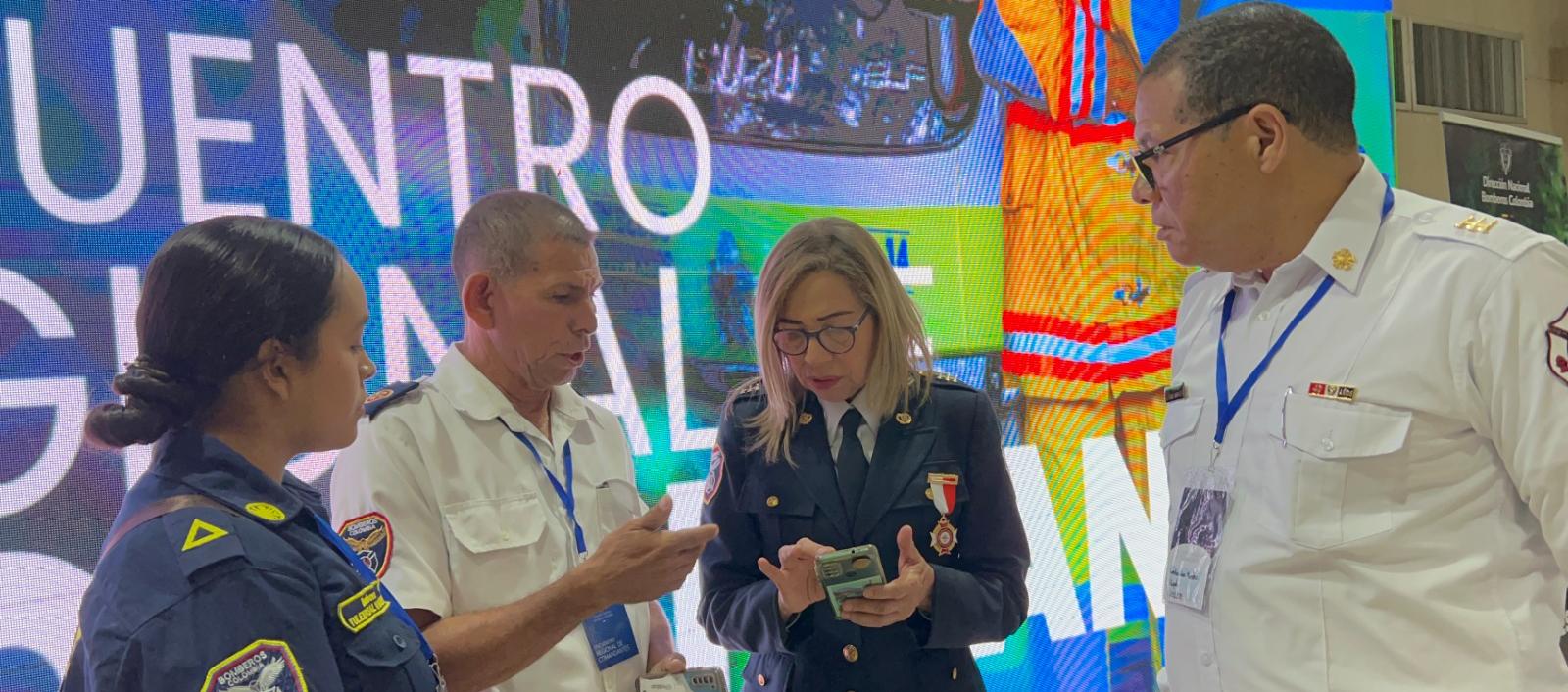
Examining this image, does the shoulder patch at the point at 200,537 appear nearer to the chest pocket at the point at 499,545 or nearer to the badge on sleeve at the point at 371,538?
the badge on sleeve at the point at 371,538

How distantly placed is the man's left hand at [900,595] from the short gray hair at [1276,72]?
0.94m

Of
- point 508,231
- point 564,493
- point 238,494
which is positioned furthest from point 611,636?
point 238,494

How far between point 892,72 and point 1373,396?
2.54 metres

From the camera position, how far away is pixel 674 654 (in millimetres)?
2193

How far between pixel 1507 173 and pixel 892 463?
446 cm

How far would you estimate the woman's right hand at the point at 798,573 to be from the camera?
2.12 m

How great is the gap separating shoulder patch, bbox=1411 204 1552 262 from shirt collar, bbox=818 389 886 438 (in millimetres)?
1100

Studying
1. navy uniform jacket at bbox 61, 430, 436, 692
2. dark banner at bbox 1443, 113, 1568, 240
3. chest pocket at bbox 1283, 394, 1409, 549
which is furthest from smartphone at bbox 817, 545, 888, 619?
dark banner at bbox 1443, 113, 1568, 240

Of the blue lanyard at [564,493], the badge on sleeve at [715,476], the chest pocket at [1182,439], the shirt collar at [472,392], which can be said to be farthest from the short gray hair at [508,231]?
the chest pocket at [1182,439]

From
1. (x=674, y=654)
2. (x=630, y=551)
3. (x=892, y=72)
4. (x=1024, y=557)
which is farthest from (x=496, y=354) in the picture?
(x=892, y=72)

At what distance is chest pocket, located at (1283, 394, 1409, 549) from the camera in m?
1.56

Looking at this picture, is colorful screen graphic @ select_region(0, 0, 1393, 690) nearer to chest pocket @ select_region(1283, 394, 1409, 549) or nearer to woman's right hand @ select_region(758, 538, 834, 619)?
woman's right hand @ select_region(758, 538, 834, 619)

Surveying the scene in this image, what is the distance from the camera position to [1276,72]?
1.68 meters

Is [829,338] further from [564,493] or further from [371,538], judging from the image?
[371,538]
